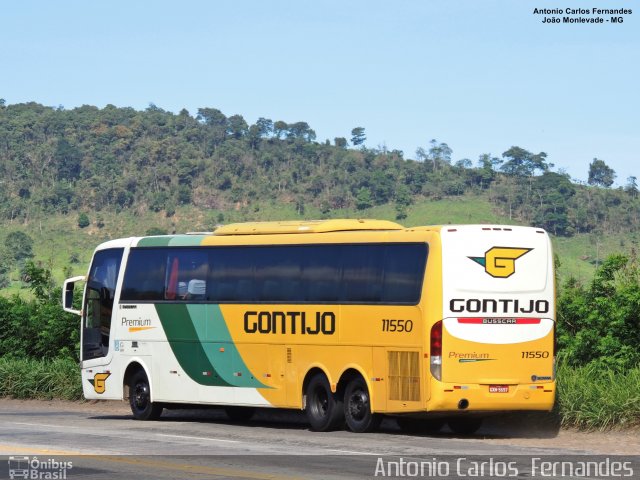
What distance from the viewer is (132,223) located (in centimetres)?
16200

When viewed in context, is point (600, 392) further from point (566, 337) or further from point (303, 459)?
point (303, 459)

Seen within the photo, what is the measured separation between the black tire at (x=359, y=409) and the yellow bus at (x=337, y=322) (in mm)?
25

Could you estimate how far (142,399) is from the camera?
24641 mm

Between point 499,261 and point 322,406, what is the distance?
381cm

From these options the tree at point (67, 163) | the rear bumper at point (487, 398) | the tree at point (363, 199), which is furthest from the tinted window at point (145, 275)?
the tree at point (67, 163)

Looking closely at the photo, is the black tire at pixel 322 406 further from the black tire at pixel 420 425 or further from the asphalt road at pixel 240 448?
the black tire at pixel 420 425

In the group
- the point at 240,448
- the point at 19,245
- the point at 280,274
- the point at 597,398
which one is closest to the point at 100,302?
the point at 280,274

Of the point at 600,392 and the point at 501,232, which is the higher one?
the point at 501,232

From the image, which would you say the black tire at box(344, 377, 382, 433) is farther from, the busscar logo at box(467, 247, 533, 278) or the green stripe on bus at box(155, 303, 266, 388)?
the busscar logo at box(467, 247, 533, 278)

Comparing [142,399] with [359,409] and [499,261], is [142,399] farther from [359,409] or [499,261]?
[499,261]

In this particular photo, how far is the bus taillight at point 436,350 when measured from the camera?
18.8 meters

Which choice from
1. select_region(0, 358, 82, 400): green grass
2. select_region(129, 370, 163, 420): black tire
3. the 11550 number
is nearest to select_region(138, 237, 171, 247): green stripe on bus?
select_region(129, 370, 163, 420): black tire

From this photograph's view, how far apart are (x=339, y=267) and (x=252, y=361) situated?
2.64m

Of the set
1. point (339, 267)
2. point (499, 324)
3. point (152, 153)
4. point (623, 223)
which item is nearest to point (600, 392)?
point (499, 324)
